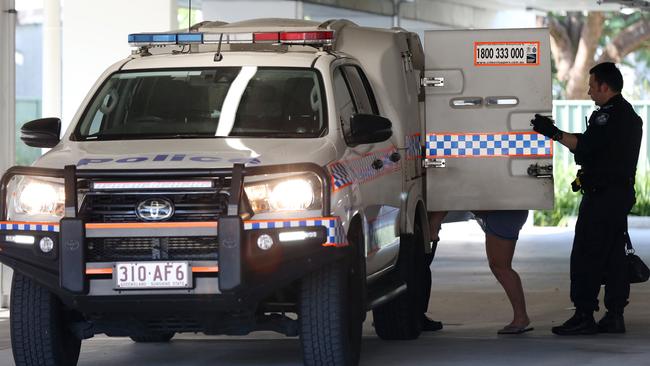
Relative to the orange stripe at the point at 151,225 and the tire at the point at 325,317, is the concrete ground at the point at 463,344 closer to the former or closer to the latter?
the tire at the point at 325,317

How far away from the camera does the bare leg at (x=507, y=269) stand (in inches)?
429

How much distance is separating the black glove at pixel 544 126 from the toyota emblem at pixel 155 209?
3.35 metres

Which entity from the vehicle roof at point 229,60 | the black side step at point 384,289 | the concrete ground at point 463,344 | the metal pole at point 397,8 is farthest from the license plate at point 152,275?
the metal pole at point 397,8

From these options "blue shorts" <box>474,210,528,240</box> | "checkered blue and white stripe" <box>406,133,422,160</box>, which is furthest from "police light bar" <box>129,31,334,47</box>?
"blue shorts" <box>474,210,528,240</box>

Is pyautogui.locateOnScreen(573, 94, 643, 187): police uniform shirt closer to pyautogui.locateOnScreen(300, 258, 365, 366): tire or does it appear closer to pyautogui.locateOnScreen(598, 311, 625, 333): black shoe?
pyautogui.locateOnScreen(598, 311, 625, 333): black shoe

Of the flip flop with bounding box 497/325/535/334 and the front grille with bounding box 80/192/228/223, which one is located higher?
the front grille with bounding box 80/192/228/223

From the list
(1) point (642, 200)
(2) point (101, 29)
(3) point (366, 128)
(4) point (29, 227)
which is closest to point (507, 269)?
(3) point (366, 128)

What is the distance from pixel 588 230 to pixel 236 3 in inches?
426

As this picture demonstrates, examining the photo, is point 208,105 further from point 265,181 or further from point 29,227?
point 29,227

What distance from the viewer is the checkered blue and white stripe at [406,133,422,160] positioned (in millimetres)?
10438

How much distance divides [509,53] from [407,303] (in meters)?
1.92

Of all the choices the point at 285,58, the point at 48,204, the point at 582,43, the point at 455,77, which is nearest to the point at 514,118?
the point at 455,77

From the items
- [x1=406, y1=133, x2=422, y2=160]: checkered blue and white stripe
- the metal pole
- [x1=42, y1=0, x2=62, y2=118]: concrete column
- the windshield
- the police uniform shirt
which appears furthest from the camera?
the metal pole

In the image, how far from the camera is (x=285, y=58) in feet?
30.6
